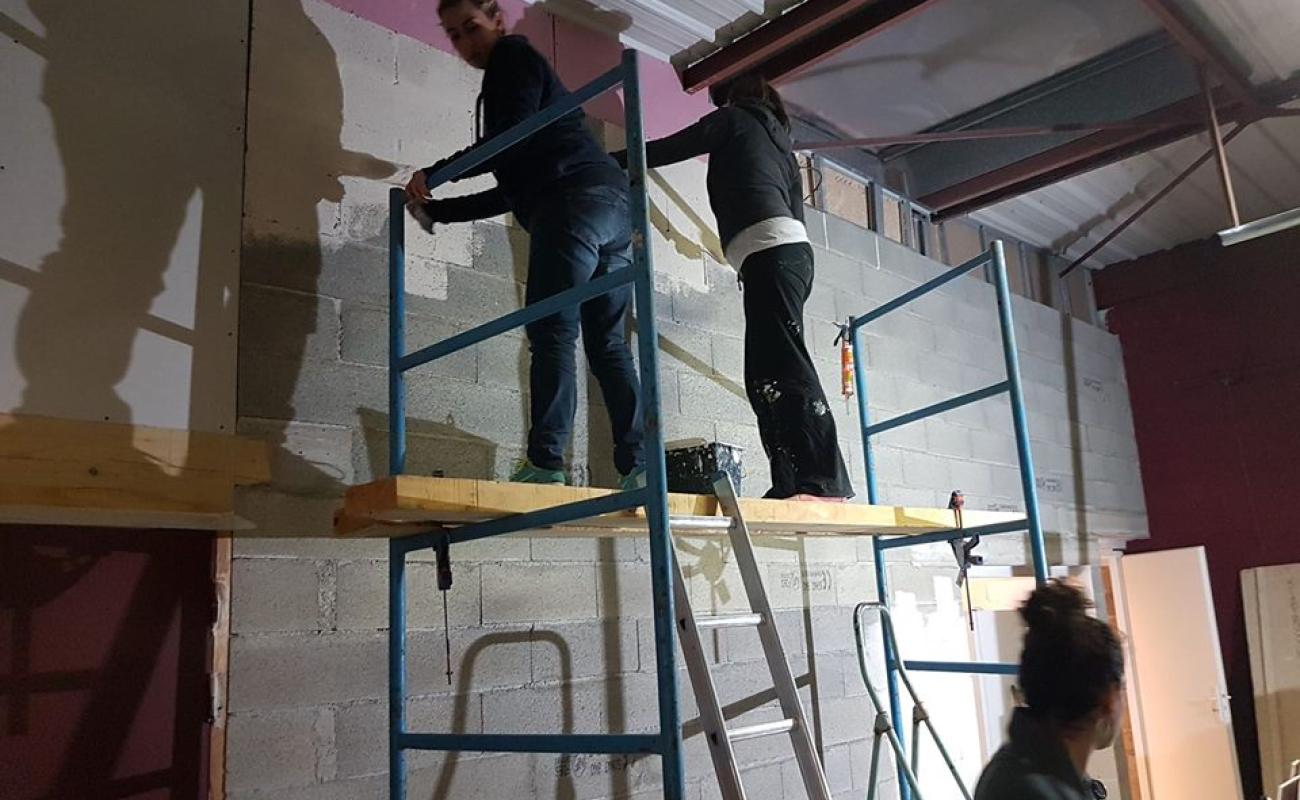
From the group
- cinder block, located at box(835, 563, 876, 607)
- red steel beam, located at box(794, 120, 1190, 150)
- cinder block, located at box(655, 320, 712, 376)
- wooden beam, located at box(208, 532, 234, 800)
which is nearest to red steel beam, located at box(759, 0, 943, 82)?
red steel beam, located at box(794, 120, 1190, 150)

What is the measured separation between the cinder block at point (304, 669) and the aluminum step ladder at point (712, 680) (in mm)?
812

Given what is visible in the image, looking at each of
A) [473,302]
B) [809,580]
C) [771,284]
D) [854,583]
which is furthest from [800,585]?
[473,302]

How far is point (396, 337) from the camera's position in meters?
2.27

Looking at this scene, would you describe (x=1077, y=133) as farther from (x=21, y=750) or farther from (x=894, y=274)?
(x=21, y=750)

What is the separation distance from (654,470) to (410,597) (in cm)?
99

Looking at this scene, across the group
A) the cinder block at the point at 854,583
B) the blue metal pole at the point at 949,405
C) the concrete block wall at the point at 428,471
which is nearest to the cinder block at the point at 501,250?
the concrete block wall at the point at 428,471

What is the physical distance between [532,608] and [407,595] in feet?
1.26

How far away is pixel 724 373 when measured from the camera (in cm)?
346

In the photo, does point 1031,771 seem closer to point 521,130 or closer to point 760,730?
point 760,730

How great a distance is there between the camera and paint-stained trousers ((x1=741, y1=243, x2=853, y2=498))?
2.56 meters

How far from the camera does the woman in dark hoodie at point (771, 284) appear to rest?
8.42ft

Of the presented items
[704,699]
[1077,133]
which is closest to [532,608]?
[704,699]

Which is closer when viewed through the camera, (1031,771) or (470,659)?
(1031,771)

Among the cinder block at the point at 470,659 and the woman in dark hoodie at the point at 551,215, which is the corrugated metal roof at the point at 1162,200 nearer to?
the woman in dark hoodie at the point at 551,215
